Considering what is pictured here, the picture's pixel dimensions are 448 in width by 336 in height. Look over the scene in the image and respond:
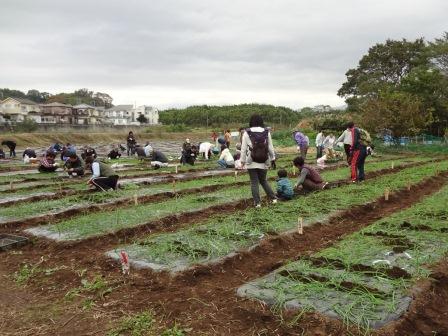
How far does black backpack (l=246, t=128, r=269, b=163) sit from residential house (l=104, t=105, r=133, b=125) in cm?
10294

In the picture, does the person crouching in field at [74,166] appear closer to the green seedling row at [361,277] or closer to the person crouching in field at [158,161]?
the person crouching in field at [158,161]

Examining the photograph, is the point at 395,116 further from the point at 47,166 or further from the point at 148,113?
the point at 148,113

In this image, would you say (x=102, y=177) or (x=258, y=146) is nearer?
(x=258, y=146)

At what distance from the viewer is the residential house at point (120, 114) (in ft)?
355

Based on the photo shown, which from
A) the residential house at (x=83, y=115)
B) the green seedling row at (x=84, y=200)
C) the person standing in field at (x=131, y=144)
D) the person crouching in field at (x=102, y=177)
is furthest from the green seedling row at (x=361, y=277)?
the residential house at (x=83, y=115)

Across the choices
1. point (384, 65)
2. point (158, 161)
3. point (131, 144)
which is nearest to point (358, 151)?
point (158, 161)

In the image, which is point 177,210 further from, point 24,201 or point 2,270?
point 24,201

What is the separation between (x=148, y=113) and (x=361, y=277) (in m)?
116

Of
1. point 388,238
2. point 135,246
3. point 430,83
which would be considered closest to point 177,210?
point 135,246

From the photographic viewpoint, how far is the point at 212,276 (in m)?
5.23

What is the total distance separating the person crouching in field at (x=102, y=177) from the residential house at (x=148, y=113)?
332ft

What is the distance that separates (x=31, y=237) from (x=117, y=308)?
371 centimetres

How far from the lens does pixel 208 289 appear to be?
4.79 m

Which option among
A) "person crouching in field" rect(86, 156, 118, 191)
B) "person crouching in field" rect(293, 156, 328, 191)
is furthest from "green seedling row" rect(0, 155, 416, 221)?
"person crouching in field" rect(293, 156, 328, 191)
